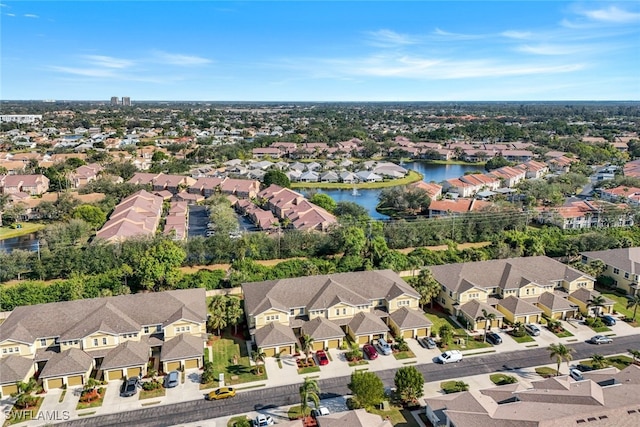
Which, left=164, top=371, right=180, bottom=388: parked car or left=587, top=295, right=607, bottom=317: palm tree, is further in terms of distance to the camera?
left=587, top=295, right=607, bottom=317: palm tree

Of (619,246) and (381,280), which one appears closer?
(381,280)

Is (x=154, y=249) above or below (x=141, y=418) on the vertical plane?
above

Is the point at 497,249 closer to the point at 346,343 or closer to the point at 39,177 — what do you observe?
the point at 346,343

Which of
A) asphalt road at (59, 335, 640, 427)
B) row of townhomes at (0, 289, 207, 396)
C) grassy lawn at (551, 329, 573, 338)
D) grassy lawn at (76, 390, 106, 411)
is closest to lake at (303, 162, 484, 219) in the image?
grassy lawn at (551, 329, 573, 338)

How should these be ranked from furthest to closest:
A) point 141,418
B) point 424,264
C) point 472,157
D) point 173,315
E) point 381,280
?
point 472,157 < point 424,264 < point 381,280 < point 173,315 < point 141,418

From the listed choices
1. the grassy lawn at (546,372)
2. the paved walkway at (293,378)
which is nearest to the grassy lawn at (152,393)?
the paved walkway at (293,378)

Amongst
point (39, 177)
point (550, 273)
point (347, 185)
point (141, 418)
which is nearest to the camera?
point (141, 418)

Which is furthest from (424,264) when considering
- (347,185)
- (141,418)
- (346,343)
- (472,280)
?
(347,185)
